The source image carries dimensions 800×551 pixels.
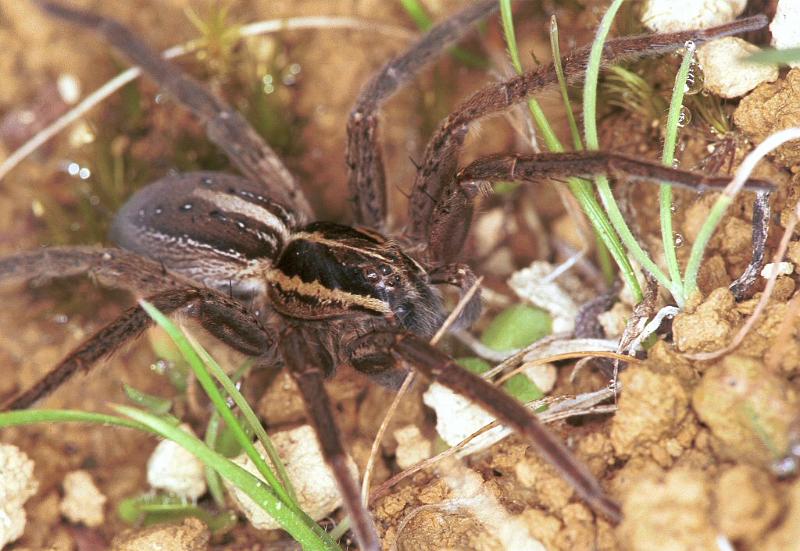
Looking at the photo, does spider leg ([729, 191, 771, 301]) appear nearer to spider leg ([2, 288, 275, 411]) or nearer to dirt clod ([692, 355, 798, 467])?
dirt clod ([692, 355, 798, 467])

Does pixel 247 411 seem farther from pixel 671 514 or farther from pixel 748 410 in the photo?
pixel 748 410

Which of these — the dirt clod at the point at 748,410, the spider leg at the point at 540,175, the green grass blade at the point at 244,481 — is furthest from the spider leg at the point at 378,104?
the dirt clod at the point at 748,410

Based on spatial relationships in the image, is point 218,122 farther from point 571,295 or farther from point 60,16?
point 571,295

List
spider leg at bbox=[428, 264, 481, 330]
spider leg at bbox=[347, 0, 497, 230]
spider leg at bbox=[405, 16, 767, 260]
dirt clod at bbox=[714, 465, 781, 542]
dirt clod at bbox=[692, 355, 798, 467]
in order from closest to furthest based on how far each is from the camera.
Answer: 1. dirt clod at bbox=[714, 465, 781, 542]
2. dirt clod at bbox=[692, 355, 798, 467]
3. spider leg at bbox=[405, 16, 767, 260]
4. spider leg at bbox=[428, 264, 481, 330]
5. spider leg at bbox=[347, 0, 497, 230]

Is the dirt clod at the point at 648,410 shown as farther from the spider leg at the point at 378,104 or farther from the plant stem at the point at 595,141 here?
the spider leg at the point at 378,104

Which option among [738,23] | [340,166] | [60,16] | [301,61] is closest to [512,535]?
[738,23]

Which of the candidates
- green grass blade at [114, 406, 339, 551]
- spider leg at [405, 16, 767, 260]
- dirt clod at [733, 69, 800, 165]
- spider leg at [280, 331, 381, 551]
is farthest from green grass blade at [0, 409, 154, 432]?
dirt clod at [733, 69, 800, 165]

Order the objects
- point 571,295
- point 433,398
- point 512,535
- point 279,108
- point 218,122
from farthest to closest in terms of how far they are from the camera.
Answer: point 279,108
point 218,122
point 571,295
point 433,398
point 512,535
